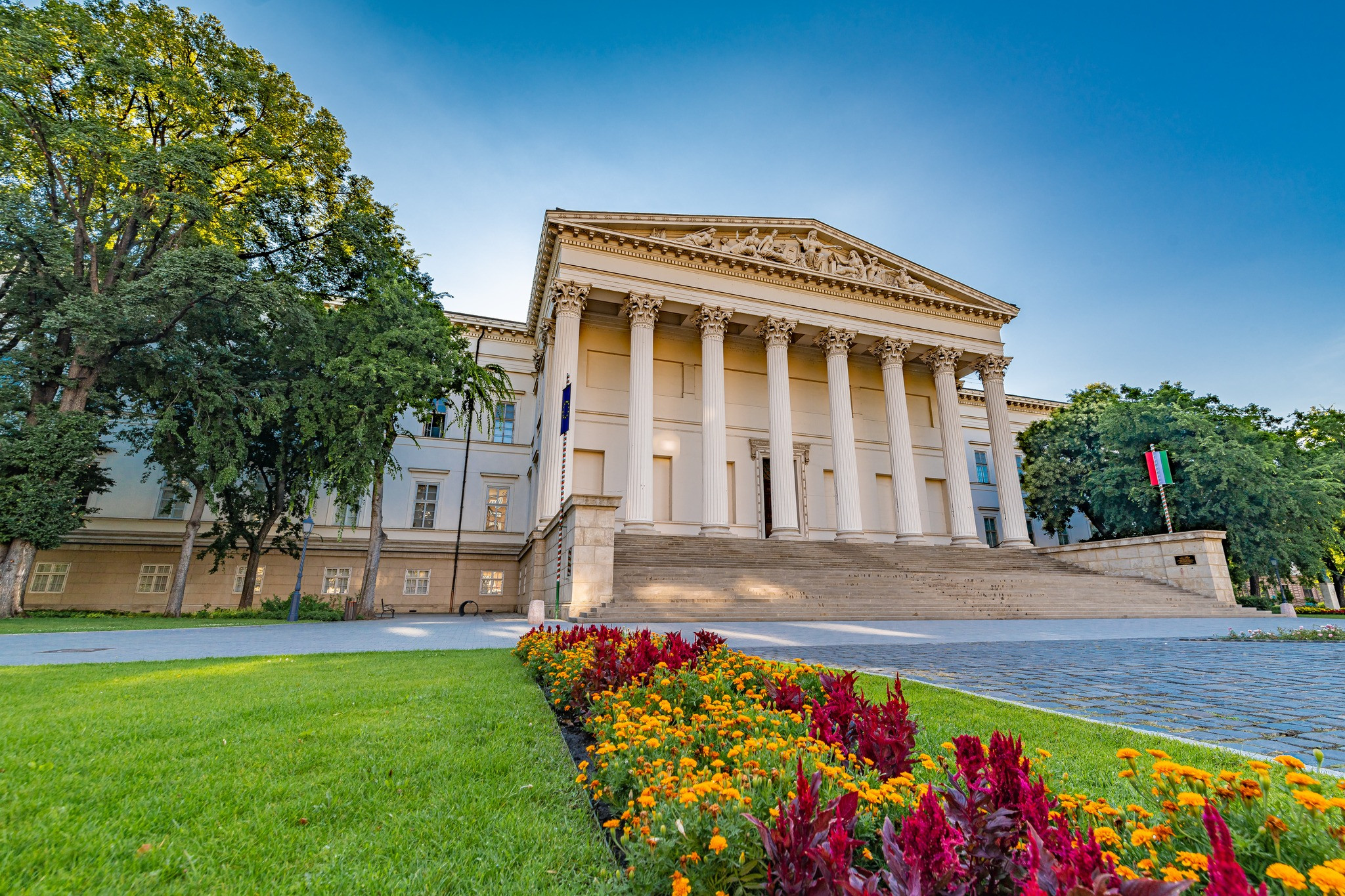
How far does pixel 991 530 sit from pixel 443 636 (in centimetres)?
3484

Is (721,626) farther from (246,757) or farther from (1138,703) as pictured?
(246,757)

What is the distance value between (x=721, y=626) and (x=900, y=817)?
12265mm

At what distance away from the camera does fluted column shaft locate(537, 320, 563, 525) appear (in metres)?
21.8

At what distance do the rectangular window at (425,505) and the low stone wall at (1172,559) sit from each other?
29109 mm

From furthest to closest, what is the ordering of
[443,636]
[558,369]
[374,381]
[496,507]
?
[496,507] < [558,369] < [374,381] < [443,636]

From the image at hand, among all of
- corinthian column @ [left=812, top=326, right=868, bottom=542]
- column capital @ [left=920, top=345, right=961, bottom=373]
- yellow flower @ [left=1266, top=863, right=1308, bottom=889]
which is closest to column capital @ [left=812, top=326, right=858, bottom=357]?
corinthian column @ [left=812, top=326, right=868, bottom=542]

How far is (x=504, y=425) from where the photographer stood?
3150 cm

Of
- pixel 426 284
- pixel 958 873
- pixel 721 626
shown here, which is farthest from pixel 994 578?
pixel 426 284

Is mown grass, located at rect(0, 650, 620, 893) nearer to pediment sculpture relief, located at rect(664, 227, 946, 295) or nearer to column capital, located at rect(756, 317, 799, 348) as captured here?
column capital, located at rect(756, 317, 799, 348)

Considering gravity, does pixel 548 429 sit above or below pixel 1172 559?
above

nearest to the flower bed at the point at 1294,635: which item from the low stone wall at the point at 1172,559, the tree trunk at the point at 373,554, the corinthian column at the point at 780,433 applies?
the low stone wall at the point at 1172,559

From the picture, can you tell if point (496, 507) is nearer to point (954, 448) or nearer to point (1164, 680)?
point (954, 448)

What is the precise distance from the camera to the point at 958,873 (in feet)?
5.40

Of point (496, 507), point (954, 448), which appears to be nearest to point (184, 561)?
point (496, 507)
